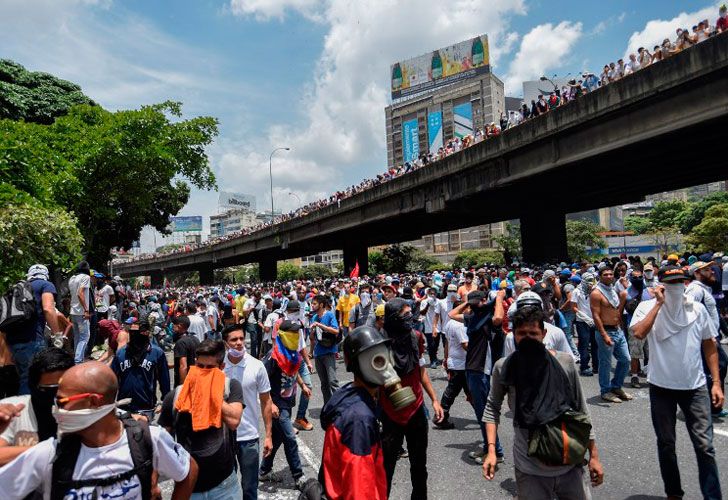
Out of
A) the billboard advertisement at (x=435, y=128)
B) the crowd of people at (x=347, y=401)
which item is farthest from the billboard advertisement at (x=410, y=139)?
the crowd of people at (x=347, y=401)

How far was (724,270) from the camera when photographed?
10.6m

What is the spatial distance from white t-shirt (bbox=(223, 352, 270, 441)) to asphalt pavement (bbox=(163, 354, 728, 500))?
1040mm

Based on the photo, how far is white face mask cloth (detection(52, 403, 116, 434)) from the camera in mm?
1881

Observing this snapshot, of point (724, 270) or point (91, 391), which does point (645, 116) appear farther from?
point (91, 391)

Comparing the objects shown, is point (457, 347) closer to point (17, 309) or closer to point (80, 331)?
point (17, 309)

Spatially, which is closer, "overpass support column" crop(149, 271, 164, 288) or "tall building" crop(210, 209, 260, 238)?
"overpass support column" crop(149, 271, 164, 288)

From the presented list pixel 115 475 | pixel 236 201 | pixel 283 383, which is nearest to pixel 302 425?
pixel 283 383

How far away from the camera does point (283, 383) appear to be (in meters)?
5.11

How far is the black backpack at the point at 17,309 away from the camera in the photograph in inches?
200

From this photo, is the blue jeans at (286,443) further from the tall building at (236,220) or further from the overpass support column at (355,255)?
the tall building at (236,220)

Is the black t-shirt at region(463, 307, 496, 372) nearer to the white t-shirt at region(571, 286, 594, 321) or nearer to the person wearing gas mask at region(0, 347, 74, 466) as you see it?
the white t-shirt at region(571, 286, 594, 321)

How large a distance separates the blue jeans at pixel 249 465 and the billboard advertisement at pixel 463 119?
9064 cm

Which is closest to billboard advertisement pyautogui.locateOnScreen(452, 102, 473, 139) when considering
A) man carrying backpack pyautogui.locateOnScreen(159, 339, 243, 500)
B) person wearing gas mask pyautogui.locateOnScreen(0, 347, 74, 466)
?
man carrying backpack pyautogui.locateOnScreen(159, 339, 243, 500)

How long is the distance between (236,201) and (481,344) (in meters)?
161
